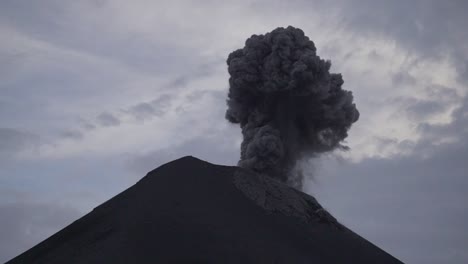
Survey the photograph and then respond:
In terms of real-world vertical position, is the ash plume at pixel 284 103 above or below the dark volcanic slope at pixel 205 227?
above

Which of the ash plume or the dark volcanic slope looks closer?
the dark volcanic slope

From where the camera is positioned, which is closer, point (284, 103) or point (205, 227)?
point (205, 227)

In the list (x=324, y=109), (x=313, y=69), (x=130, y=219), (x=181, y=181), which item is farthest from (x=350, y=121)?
(x=130, y=219)

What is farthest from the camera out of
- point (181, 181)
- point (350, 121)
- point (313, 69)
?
point (350, 121)

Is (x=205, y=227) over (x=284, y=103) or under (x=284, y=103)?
under

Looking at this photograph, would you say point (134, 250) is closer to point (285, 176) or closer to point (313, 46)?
point (285, 176)
